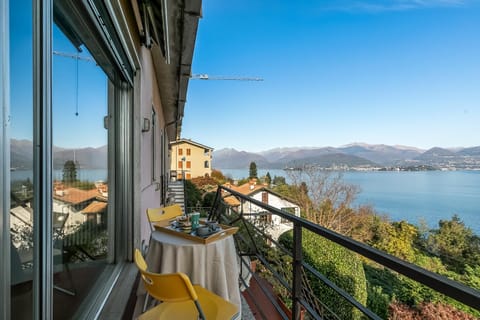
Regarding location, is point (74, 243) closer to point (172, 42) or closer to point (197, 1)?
point (197, 1)

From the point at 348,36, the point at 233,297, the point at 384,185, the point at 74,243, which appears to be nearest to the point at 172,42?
the point at 74,243

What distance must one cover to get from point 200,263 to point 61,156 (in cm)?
96

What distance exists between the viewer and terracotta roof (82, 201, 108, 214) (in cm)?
168

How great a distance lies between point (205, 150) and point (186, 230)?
984 inches

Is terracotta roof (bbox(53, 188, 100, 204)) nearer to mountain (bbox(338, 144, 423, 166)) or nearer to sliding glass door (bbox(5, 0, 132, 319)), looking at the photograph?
sliding glass door (bbox(5, 0, 132, 319))

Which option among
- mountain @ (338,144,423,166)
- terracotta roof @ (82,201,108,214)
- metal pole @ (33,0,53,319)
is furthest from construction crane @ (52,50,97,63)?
mountain @ (338,144,423,166)

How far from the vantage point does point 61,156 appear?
49.3 inches

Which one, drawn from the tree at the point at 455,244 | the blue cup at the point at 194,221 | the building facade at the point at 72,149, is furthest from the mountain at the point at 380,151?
the blue cup at the point at 194,221

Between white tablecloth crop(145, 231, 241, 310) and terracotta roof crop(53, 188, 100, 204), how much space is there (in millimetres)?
524

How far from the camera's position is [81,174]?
1585 millimetres

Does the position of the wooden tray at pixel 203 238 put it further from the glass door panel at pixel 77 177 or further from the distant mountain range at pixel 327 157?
the distant mountain range at pixel 327 157

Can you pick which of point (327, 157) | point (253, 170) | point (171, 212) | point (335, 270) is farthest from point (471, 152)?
point (171, 212)

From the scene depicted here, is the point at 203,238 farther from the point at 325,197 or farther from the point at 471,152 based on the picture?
the point at 471,152

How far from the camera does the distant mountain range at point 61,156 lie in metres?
0.72
